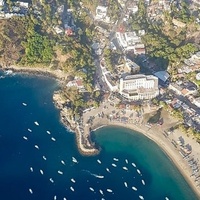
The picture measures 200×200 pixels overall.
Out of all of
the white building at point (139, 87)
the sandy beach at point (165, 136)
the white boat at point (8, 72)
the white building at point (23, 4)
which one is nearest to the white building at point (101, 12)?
the white building at point (23, 4)

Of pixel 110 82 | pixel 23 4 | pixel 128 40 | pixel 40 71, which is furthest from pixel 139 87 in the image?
pixel 23 4

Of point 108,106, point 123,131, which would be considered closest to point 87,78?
point 108,106

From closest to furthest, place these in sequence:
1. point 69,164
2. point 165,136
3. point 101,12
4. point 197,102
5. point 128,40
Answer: point 69,164
point 165,136
point 197,102
point 128,40
point 101,12

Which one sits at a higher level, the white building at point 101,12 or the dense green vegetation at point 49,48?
the white building at point 101,12

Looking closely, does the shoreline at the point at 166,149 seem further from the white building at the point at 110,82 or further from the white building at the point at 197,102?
the white building at the point at 197,102

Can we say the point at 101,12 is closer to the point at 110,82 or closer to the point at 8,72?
the point at 110,82

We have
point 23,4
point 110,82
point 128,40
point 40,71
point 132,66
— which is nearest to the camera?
point 110,82

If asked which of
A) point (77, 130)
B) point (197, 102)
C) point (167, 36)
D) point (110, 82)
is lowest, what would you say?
point (77, 130)
